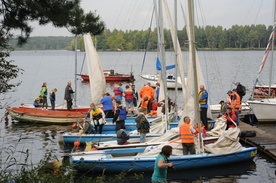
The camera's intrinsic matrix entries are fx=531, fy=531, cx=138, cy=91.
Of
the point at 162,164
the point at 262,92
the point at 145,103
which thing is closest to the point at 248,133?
the point at 145,103

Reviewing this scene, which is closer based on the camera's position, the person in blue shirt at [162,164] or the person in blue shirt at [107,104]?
A: the person in blue shirt at [162,164]

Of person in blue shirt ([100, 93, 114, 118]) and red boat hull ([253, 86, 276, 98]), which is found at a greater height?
person in blue shirt ([100, 93, 114, 118])

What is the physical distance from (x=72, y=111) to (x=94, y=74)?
269 centimetres

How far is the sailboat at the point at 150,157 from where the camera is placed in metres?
16.9

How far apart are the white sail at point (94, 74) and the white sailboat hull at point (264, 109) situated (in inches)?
302

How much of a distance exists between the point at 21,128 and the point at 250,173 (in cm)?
1393

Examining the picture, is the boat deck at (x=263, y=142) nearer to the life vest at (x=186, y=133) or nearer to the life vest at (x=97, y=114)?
the life vest at (x=186, y=133)

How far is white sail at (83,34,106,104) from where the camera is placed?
2700cm

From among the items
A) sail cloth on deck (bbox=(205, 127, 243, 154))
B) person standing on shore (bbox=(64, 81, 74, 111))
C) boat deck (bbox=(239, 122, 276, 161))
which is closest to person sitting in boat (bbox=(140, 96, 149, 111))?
person standing on shore (bbox=(64, 81, 74, 111))

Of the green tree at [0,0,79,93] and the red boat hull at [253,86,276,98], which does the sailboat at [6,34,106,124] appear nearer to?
→ the red boat hull at [253,86,276,98]

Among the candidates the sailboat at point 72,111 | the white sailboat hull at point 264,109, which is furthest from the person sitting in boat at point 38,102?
the white sailboat hull at point 264,109

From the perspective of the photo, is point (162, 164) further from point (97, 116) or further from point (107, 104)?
point (107, 104)

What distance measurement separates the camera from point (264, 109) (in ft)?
87.6

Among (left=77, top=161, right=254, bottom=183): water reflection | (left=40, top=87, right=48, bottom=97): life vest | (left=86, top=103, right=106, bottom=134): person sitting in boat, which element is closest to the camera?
(left=77, top=161, right=254, bottom=183): water reflection
